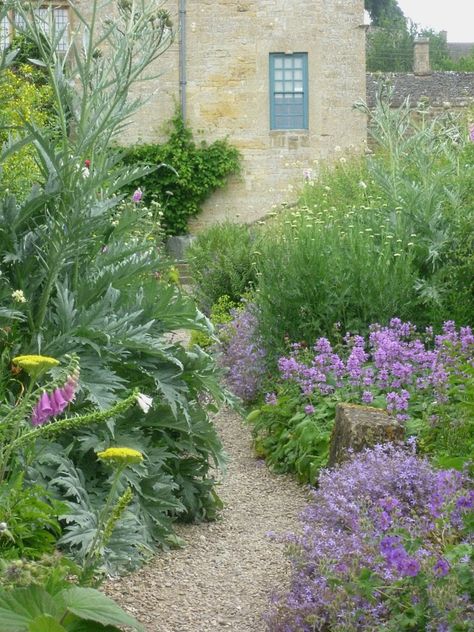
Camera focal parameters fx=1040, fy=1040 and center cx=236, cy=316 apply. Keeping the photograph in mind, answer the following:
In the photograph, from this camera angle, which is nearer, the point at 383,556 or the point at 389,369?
the point at 383,556

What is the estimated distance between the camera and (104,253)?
193 inches

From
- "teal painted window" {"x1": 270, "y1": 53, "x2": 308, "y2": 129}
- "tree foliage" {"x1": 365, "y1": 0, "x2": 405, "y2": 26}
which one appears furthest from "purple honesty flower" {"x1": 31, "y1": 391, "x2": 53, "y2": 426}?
"tree foliage" {"x1": 365, "y1": 0, "x2": 405, "y2": 26}

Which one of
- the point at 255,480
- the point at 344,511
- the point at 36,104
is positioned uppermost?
the point at 36,104

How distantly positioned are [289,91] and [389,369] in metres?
13.8

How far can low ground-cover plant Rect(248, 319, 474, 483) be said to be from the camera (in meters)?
5.55

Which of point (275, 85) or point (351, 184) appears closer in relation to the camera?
point (351, 184)

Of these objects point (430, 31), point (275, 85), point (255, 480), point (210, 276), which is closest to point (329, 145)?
point (275, 85)

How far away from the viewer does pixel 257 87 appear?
63.0 ft

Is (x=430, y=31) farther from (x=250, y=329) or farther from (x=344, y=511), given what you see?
(x=344, y=511)

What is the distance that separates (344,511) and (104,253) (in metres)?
1.73

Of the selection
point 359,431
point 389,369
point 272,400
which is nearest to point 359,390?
point 389,369

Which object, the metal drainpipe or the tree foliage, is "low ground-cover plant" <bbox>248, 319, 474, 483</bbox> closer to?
the metal drainpipe

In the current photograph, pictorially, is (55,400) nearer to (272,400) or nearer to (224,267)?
(272,400)

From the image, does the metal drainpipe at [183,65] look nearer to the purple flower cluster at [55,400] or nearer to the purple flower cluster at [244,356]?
the purple flower cluster at [244,356]
